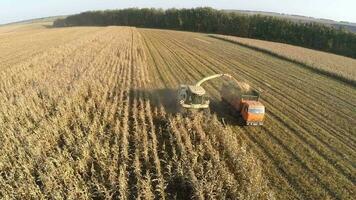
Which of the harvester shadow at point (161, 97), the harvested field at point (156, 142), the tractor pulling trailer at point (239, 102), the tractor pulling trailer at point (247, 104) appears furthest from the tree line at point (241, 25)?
the tractor pulling trailer at point (239, 102)

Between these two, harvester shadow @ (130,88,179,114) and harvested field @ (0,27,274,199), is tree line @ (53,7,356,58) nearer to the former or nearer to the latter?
harvester shadow @ (130,88,179,114)

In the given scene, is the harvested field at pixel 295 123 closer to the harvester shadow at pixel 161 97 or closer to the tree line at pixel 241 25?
the harvester shadow at pixel 161 97

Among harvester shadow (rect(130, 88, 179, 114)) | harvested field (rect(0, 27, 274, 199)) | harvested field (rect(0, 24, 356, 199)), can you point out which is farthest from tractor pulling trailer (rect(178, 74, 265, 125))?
harvester shadow (rect(130, 88, 179, 114))

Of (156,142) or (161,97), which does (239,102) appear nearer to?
(161,97)

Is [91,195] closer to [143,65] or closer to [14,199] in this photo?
[14,199]

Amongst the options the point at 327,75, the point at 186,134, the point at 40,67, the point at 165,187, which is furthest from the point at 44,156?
the point at 327,75

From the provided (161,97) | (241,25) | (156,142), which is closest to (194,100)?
(156,142)
